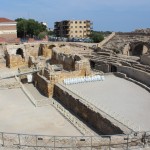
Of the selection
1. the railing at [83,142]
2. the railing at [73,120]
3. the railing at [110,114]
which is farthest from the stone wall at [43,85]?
the railing at [83,142]

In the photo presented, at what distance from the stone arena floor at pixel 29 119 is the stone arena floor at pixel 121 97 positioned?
2587mm

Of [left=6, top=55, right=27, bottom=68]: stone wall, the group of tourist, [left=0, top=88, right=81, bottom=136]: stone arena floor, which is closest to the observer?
[left=0, top=88, right=81, bottom=136]: stone arena floor

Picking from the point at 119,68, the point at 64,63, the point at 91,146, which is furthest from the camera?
the point at 64,63

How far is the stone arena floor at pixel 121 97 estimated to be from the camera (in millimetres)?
17953

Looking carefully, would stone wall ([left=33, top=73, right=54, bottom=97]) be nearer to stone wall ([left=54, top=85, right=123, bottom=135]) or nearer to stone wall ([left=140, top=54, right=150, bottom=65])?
stone wall ([left=54, top=85, right=123, bottom=135])

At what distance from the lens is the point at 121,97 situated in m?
21.8

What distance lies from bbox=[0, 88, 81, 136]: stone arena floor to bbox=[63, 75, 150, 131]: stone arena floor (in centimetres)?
259

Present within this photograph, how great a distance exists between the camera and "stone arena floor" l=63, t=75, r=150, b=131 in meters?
18.0

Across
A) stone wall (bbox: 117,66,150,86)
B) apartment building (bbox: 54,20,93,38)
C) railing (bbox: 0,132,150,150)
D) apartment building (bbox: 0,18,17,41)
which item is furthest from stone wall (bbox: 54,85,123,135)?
apartment building (bbox: 54,20,93,38)

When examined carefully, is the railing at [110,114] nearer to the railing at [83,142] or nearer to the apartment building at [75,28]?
the railing at [83,142]

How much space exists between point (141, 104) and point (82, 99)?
3878 millimetres

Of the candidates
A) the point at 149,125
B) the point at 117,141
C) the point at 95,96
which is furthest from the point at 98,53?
the point at 117,141

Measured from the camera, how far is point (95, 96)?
22.0 metres

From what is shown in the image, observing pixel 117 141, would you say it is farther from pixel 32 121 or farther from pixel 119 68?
pixel 119 68
